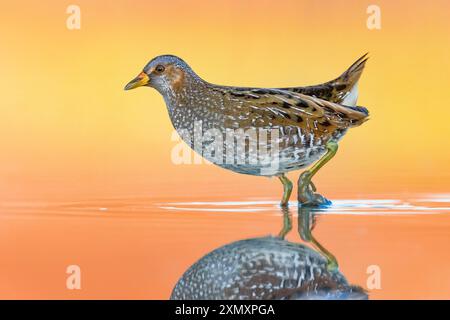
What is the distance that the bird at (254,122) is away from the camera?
902cm

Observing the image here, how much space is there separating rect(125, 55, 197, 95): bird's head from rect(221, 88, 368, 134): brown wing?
20.7 inches

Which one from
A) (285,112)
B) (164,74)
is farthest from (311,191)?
(164,74)

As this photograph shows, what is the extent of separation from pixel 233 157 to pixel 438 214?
76.2 inches

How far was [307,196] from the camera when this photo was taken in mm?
9344

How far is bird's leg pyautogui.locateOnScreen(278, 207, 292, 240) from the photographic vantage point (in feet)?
24.2

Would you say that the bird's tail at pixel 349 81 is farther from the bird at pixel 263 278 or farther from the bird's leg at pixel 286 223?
Answer: the bird at pixel 263 278

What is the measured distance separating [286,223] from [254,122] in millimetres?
1409

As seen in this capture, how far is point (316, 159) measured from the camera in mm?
9531

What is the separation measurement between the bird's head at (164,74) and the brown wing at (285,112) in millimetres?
525

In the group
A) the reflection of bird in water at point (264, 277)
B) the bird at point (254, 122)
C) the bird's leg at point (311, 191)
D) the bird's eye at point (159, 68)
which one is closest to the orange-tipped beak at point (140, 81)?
the bird at point (254, 122)

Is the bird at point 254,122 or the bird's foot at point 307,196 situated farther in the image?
the bird's foot at point 307,196

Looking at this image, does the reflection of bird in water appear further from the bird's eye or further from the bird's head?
the bird's eye

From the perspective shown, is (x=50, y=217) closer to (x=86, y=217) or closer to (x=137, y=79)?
(x=86, y=217)
